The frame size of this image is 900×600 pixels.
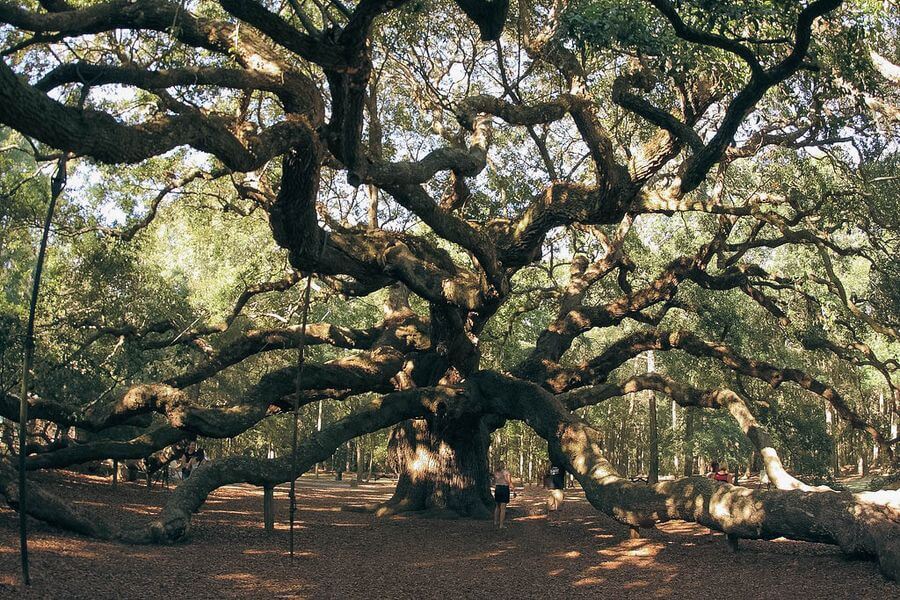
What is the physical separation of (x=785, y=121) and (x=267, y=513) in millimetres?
10970

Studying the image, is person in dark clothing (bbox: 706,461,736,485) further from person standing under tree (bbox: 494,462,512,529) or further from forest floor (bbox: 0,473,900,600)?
person standing under tree (bbox: 494,462,512,529)

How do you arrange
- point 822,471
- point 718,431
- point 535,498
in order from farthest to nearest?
point 718,431, point 535,498, point 822,471

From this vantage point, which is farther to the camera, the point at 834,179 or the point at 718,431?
the point at 718,431

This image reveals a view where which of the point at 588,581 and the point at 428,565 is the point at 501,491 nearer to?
the point at 428,565

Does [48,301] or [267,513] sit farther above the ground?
[48,301]

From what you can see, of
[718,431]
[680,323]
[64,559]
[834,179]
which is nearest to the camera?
[64,559]

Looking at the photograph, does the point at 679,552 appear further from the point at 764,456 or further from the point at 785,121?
the point at 785,121

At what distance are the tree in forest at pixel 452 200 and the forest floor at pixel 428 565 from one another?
1.86 ft

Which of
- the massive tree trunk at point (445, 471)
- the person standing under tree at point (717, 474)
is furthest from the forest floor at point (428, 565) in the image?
the person standing under tree at point (717, 474)

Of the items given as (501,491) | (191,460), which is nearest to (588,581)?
(501,491)

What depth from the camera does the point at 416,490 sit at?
16562 millimetres

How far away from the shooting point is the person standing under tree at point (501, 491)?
1436 centimetres

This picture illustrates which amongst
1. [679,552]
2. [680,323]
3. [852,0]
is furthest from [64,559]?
[680,323]

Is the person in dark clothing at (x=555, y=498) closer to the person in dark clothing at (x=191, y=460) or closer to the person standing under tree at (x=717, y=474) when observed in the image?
the person standing under tree at (x=717, y=474)
